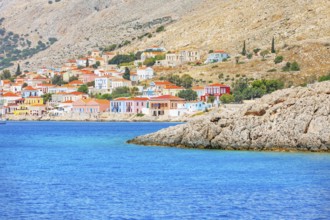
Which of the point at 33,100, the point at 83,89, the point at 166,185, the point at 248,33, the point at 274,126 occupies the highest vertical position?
the point at 248,33

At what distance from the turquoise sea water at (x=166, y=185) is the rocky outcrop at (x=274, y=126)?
125 cm

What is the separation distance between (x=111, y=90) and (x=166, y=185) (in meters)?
106

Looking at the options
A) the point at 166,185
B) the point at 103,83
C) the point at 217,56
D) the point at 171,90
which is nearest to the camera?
the point at 166,185

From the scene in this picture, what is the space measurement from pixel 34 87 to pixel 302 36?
4655 cm

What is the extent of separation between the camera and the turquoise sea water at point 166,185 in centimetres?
2597

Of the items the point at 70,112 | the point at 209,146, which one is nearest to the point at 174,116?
the point at 70,112

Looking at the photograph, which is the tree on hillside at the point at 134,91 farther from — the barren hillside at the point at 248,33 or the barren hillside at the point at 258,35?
the barren hillside at the point at 258,35

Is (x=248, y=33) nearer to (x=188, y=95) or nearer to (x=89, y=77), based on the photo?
(x=89, y=77)

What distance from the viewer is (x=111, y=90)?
137 metres

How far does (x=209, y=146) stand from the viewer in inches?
1919

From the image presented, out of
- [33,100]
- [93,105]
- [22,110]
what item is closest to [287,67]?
[93,105]

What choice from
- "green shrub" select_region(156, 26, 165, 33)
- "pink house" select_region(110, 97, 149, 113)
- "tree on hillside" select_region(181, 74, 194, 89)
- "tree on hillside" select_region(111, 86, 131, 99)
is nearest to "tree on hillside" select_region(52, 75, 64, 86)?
"tree on hillside" select_region(111, 86, 131, 99)

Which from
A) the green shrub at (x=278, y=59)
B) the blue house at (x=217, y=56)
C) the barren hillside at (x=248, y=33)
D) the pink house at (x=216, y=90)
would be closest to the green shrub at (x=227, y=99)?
the pink house at (x=216, y=90)

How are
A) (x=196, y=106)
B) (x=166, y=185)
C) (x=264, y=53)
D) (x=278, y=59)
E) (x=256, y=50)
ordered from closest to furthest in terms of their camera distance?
(x=166, y=185), (x=196, y=106), (x=278, y=59), (x=264, y=53), (x=256, y=50)
